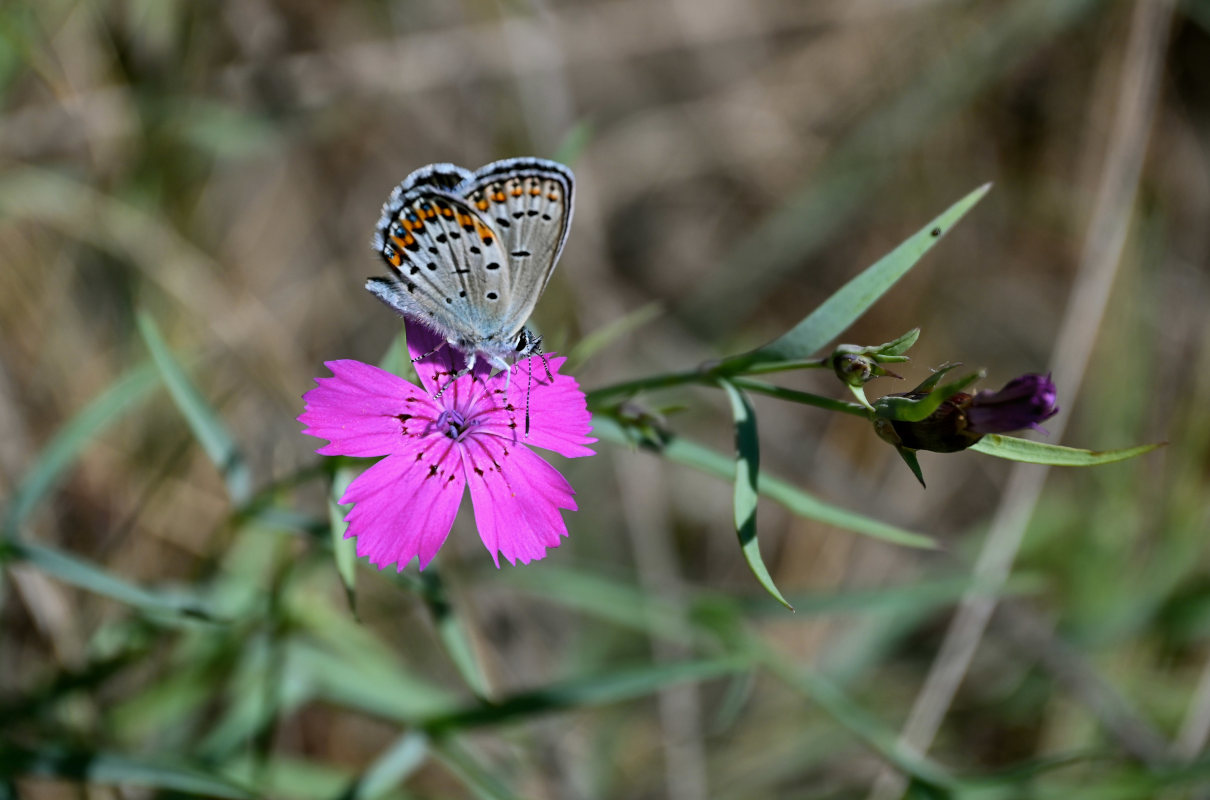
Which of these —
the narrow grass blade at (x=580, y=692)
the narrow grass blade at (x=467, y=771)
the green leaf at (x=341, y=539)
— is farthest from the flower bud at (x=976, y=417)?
the narrow grass blade at (x=467, y=771)

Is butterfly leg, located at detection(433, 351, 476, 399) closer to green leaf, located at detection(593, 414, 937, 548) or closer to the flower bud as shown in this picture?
green leaf, located at detection(593, 414, 937, 548)

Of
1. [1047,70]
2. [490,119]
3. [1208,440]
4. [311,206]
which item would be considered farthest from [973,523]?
[311,206]

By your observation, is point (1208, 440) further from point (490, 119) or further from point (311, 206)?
point (311, 206)

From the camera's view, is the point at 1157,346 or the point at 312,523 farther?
the point at 1157,346

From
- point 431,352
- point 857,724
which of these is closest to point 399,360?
point 431,352

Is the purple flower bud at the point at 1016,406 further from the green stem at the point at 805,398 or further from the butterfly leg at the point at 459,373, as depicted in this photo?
the butterfly leg at the point at 459,373

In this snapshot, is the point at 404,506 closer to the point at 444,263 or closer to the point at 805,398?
the point at 444,263
